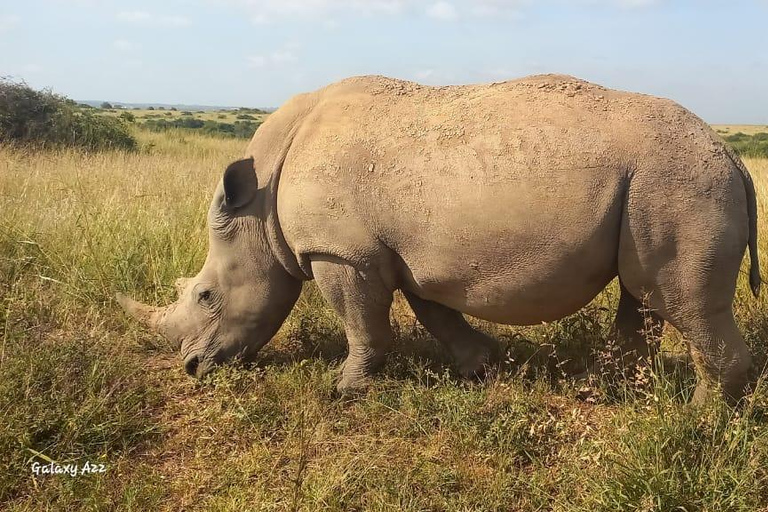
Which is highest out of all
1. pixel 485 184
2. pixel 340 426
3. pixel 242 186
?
pixel 485 184

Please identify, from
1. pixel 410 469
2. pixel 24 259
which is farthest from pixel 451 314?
pixel 24 259

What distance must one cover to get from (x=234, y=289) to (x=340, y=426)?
1144mm

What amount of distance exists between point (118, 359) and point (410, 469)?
2.16 m

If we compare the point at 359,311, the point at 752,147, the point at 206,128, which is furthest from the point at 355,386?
the point at 206,128

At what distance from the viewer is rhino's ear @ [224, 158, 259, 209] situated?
4.07 m

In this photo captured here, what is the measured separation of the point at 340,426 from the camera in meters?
3.79

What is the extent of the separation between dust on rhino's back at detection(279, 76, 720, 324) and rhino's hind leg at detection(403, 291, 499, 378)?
2.39 feet

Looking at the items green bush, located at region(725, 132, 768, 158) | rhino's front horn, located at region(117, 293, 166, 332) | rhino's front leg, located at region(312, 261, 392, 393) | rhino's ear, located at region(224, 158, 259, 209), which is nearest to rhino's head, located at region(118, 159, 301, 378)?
A: rhino's ear, located at region(224, 158, 259, 209)

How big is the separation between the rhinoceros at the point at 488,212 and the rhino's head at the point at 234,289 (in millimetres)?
14

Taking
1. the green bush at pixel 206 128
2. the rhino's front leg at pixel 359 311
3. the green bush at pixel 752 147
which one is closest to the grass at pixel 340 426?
the rhino's front leg at pixel 359 311

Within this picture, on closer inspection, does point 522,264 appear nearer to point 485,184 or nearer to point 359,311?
point 485,184

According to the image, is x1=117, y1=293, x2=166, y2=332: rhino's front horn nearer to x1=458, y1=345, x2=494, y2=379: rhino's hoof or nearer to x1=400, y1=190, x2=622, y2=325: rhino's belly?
x1=400, y1=190, x2=622, y2=325: rhino's belly

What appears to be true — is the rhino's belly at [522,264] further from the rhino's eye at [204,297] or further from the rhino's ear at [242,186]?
the rhino's eye at [204,297]

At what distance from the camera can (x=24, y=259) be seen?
19.0ft
